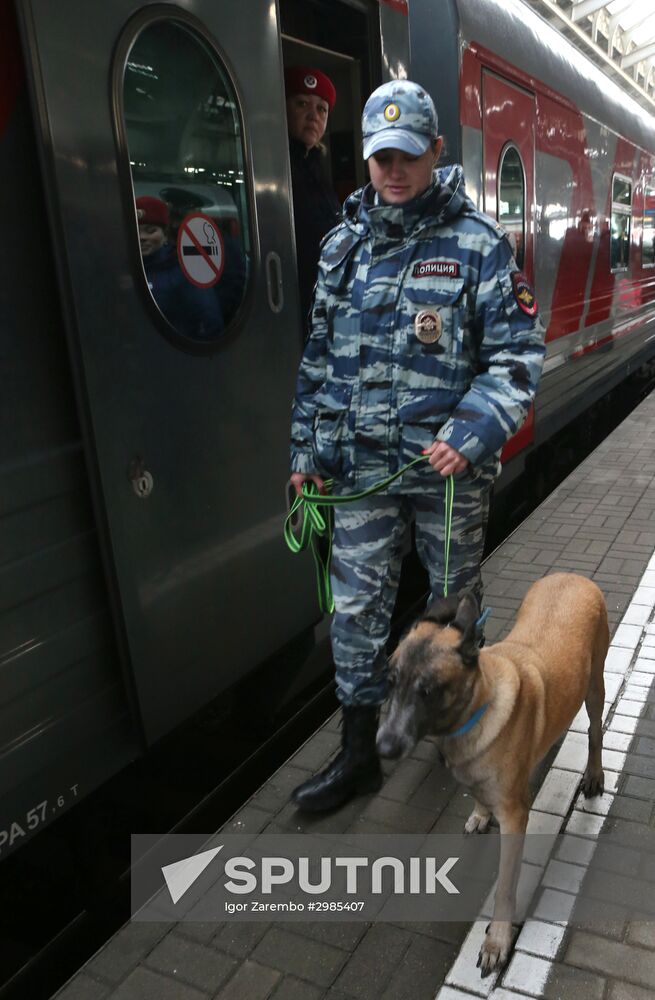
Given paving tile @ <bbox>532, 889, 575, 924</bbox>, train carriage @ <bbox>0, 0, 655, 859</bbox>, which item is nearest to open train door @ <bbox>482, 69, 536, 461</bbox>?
train carriage @ <bbox>0, 0, 655, 859</bbox>

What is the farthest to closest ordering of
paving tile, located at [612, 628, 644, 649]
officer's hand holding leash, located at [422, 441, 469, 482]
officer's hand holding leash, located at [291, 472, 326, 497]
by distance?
paving tile, located at [612, 628, 644, 649], officer's hand holding leash, located at [291, 472, 326, 497], officer's hand holding leash, located at [422, 441, 469, 482]

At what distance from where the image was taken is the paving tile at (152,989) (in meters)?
2.13

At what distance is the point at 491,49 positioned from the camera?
16.1 ft

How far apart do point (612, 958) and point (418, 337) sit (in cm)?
172

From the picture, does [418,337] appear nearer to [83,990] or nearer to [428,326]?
[428,326]

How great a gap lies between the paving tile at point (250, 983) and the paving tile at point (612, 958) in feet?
2.48

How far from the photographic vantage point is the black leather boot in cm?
A: 278

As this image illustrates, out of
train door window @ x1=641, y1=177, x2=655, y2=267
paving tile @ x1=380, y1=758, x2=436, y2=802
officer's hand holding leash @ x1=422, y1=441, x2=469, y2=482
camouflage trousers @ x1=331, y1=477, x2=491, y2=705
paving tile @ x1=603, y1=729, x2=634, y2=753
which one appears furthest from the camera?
train door window @ x1=641, y1=177, x2=655, y2=267

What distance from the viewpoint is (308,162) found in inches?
145

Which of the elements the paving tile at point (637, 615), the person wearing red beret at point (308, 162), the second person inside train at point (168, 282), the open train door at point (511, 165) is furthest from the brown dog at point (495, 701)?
the open train door at point (511, 165)

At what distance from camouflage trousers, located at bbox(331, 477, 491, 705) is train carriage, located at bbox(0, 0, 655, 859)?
0.42 meters

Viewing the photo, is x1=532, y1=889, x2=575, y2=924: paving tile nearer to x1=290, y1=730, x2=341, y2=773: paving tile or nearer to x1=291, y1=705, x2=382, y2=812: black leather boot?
x1=291, y1=705, x2=382, y2=812: black leather boot

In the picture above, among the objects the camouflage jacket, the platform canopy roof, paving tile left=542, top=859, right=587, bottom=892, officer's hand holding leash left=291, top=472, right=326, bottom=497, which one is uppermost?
the platform canopy roof

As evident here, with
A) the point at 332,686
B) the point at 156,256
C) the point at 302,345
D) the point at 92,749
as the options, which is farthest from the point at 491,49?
Answer: the point at 92,749
